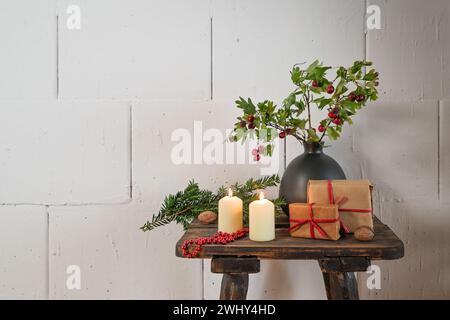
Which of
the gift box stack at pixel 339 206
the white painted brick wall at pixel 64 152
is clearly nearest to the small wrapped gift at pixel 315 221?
the gift box stack at pixel 339 206

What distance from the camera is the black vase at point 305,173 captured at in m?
0.92

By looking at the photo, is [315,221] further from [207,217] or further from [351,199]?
[207,217]

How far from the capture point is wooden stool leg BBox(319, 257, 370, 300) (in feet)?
2.48

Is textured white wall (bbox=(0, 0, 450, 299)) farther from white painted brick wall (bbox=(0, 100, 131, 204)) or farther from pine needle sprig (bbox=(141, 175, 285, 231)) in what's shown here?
pine needle sprig (bbox=(141, 175, 285, 231))

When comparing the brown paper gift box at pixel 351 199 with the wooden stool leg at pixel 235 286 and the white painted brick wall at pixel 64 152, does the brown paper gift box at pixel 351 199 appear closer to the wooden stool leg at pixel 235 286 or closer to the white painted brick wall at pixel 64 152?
the wooden stool leg at pixel 235 286

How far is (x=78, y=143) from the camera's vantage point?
122 centimetres

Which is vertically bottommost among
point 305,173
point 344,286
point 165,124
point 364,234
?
point 344,286

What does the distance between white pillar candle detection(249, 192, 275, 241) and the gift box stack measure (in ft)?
0.17

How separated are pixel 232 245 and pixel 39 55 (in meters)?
0.87

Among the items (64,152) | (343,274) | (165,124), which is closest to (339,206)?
(343,274)

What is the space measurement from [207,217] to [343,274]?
1.06ft

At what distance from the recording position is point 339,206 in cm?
85

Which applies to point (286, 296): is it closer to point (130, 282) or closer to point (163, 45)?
point (130, 282)
